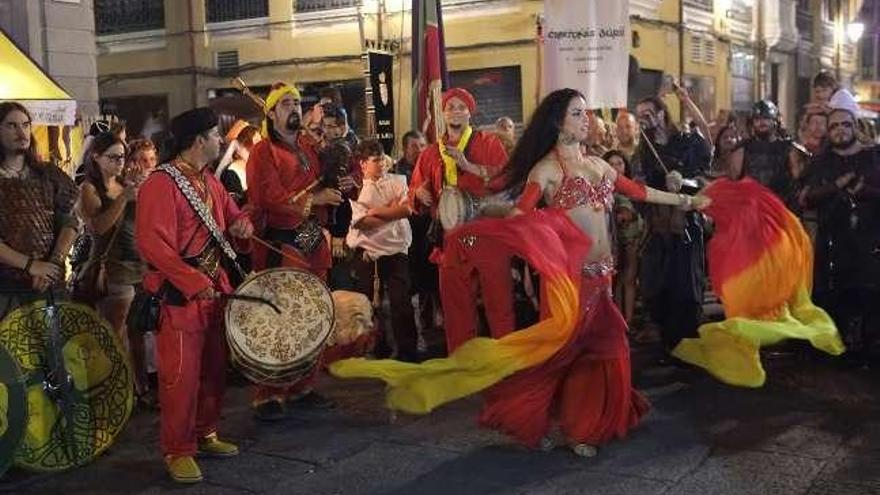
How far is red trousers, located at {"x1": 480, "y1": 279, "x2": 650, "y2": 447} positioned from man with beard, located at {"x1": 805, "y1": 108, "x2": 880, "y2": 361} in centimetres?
268

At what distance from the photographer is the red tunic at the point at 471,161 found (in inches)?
255

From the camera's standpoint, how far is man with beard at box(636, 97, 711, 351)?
281 inches

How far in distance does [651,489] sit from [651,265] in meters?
2.94

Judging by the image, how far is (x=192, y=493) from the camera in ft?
15.9

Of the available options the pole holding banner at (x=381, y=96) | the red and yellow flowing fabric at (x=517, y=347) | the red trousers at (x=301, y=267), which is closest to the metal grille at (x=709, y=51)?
the pole holding banner at (x=381, y=96)

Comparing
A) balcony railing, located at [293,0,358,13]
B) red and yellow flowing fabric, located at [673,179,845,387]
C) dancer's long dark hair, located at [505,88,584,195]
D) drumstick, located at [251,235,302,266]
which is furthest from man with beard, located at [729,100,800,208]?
balcony railing, located at [293,0,358,13]

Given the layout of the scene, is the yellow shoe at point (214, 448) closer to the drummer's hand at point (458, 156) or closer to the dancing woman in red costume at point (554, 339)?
the dancing woman in red costume at point (554, 339)

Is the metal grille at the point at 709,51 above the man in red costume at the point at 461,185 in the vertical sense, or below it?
above

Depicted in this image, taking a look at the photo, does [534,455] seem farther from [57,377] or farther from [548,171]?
[57,377]

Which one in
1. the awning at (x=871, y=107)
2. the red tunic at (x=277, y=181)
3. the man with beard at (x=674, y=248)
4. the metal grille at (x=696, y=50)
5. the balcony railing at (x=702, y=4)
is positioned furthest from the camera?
the awning at (x=871, y=107)

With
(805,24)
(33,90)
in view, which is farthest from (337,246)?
(805,24)

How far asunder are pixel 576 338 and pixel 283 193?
2153 millimetres

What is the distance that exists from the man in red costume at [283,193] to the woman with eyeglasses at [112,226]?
0.86 metres

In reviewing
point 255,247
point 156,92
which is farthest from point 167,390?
point 156,92
